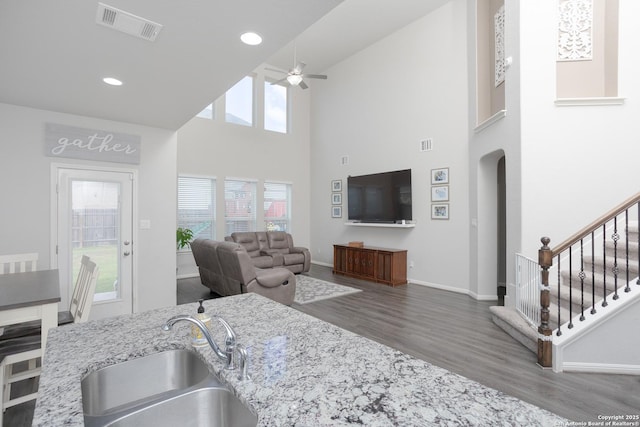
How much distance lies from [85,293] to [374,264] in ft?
15.9

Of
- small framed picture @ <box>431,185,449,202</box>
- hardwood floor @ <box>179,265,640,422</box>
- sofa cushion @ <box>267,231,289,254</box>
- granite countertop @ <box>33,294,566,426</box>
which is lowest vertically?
hardwood floor @ <box>179,265,640,422</box>

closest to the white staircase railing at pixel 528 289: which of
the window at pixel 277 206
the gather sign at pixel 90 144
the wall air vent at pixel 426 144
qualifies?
the wall air vent at pixel 426 144

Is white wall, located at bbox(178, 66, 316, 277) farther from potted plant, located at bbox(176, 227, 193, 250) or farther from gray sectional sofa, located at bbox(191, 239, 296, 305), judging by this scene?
gray sectional sofa, located at bbox(191, 239, 296, 305)

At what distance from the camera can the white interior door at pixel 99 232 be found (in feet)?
12.1

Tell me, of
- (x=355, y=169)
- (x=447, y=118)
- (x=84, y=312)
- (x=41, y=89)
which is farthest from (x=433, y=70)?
(x=84, y=312)

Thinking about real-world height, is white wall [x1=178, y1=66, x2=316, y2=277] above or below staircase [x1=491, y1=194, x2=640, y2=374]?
above

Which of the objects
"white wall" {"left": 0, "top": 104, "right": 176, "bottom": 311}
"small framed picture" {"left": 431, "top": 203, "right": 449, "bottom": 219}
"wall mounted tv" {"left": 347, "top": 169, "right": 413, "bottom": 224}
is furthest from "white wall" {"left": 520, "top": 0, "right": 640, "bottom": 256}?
"white wall" {"left": 0, "top": 104, "right": 176, "bottom": 311}

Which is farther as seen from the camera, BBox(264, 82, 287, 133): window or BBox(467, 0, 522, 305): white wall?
BBox(264, 82, 287, 133): window

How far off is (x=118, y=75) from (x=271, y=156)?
5636 millimetres

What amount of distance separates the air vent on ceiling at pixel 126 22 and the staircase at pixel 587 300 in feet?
11.7

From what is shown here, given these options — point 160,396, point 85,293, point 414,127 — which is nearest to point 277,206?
point 414,127

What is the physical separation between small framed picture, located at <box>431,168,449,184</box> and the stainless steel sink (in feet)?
17.4

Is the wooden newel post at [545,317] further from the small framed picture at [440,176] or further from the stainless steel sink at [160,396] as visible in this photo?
the small framed picture at [440,176]

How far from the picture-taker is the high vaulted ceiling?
70.6 inches
